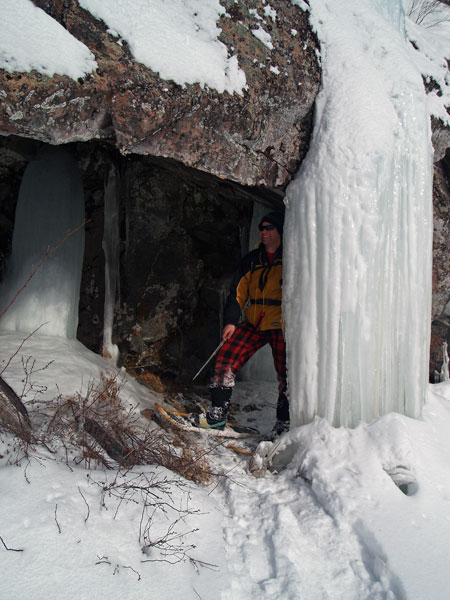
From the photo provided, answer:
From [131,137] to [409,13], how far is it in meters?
5.03

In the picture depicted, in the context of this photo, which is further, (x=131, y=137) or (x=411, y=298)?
(x=411, y=298)

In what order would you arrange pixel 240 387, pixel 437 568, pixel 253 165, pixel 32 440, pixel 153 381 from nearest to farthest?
pixel 437 568 → pixel 32 440 → pixel 253 165 → pixel 153 381 → pixel 240 387

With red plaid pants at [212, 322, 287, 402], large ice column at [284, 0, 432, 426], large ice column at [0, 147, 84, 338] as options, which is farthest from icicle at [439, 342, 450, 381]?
large ice column at [0, 147, 84, 338]

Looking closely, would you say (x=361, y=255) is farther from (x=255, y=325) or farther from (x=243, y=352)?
(x=243, y=352)

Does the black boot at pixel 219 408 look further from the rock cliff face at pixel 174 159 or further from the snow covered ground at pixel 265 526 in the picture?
the rock cliff face at pixel 174 159

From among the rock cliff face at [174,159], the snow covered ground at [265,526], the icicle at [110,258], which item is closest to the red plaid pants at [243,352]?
the snow covered ground at [265,526]

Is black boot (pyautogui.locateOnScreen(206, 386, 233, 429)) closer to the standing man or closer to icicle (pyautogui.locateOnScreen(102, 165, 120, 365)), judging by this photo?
the standing man

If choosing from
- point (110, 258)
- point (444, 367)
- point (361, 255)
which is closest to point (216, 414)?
point (361, 255)

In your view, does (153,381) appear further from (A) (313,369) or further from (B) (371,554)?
(B) (371,554)

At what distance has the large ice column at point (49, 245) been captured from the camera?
420 cm

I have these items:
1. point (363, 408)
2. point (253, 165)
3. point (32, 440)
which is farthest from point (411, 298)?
point (32, 440)

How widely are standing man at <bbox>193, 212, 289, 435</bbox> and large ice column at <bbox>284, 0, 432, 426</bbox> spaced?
44 centimetres

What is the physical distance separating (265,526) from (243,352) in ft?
4.92

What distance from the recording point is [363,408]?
2.82m
